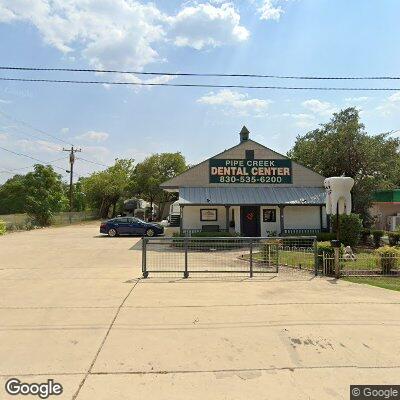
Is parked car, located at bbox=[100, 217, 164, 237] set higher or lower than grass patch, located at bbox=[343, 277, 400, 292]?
higher

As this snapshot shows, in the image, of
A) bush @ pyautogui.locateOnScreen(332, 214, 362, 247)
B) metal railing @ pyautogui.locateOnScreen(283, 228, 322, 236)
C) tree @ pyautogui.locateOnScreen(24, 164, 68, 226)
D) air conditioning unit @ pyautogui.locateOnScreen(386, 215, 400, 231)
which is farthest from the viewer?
tree @ pyautogui.locateOnScreen(24, 164, 68, 226)

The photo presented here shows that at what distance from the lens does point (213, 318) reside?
667 centimetres

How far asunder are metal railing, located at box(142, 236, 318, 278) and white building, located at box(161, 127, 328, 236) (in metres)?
11.3

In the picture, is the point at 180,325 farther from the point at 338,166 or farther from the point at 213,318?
the point at 338,166

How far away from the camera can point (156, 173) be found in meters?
61.8

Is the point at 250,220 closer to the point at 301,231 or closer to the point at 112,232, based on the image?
the point at 301,231

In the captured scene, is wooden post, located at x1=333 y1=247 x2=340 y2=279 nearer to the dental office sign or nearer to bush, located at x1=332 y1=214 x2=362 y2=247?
bush, located at x1=332 y1=214 x2=362 y2=247

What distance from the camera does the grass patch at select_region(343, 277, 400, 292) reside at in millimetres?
9672

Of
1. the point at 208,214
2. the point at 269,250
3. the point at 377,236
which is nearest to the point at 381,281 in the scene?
the point at 269,250

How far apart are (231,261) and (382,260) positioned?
441 cm

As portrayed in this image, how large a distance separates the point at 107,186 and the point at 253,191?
1491 inches
